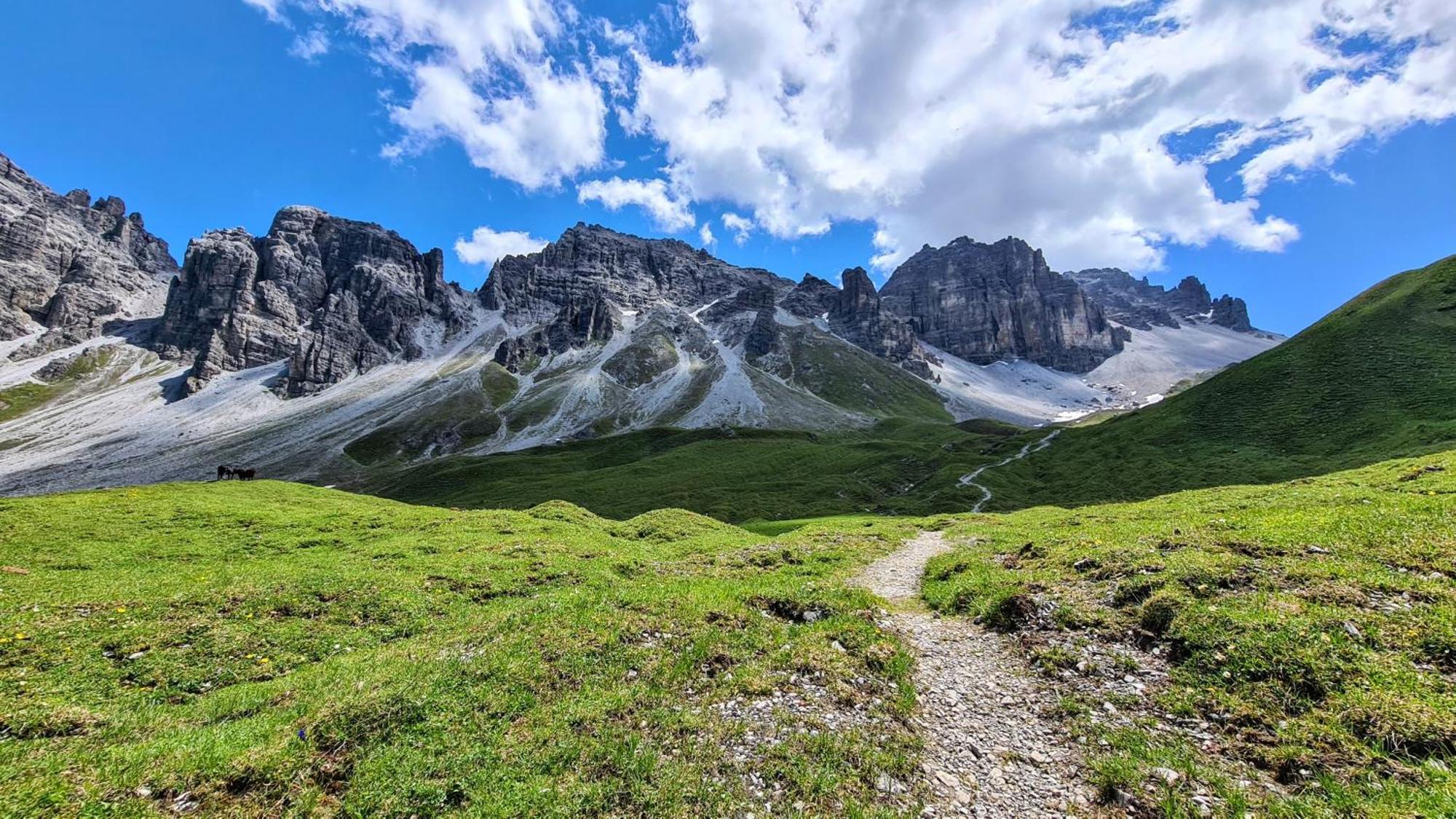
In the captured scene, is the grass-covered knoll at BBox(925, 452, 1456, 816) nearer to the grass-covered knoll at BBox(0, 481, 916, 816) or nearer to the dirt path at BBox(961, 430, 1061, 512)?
the grass-covered knoll at BBox(0, 481, 916, 816)

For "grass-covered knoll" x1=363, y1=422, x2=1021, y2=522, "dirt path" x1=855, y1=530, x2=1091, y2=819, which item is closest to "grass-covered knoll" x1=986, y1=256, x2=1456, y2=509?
"grass-covered knoll" x1=363, y1=422, x2=1021, y2=522

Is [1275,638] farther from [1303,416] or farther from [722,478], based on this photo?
[722,478]

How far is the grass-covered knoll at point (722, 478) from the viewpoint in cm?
9881

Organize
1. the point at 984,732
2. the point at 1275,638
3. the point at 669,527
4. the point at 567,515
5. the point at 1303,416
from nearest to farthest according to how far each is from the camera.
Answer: the point at 984,732
the point at 1275,638
the point at 669,527
the point at 567,515
the point at 1303,416

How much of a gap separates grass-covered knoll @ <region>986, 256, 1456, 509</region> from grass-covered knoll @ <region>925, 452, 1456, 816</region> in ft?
200

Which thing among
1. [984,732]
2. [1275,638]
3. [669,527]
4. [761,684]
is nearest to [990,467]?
[669,527]

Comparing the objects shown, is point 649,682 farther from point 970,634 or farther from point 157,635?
point 157,635

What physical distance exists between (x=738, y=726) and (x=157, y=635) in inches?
700

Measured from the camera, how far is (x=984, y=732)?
1134 centimetres

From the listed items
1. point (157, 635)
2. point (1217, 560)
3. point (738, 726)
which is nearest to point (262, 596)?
point (157, 635)

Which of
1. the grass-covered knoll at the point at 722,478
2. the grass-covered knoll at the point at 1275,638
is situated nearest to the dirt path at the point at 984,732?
the grass-covered knoll at the point at 1275,638

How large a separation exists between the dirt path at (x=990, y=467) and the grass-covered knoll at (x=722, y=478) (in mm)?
2029

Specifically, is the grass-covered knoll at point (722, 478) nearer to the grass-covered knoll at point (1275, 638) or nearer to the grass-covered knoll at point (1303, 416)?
the grass-covered knoll at point (1303, 416)

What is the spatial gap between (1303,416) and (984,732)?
348 feet
